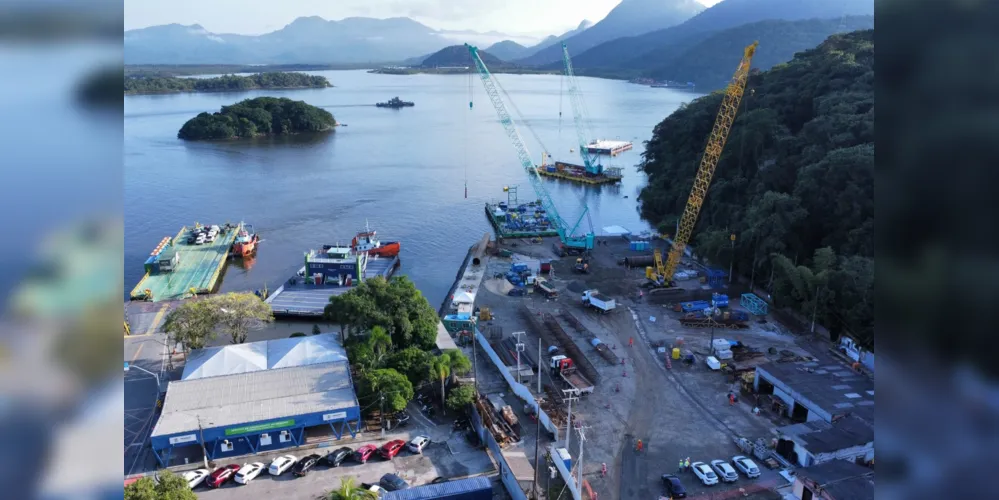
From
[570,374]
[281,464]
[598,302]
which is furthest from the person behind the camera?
[598,302]

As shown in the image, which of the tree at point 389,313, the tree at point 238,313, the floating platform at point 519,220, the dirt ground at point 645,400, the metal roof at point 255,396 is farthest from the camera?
the floating platform at point 519,220

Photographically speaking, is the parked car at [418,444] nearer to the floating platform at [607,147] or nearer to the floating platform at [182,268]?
the floating platform at [182,268]

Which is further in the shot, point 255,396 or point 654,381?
point 654,381

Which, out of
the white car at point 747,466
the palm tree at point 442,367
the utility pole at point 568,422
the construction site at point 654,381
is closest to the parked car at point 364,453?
the palm tree at point 442,367

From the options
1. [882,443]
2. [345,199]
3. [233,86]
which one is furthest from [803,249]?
[233,86]

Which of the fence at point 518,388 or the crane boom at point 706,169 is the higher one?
the crane boom at point 706,169

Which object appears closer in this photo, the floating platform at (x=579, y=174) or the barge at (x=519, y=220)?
the barge at (x=519, y=220)

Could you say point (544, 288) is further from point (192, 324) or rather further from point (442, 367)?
point (192, 324)

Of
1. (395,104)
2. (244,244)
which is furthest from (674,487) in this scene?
(395,104)
